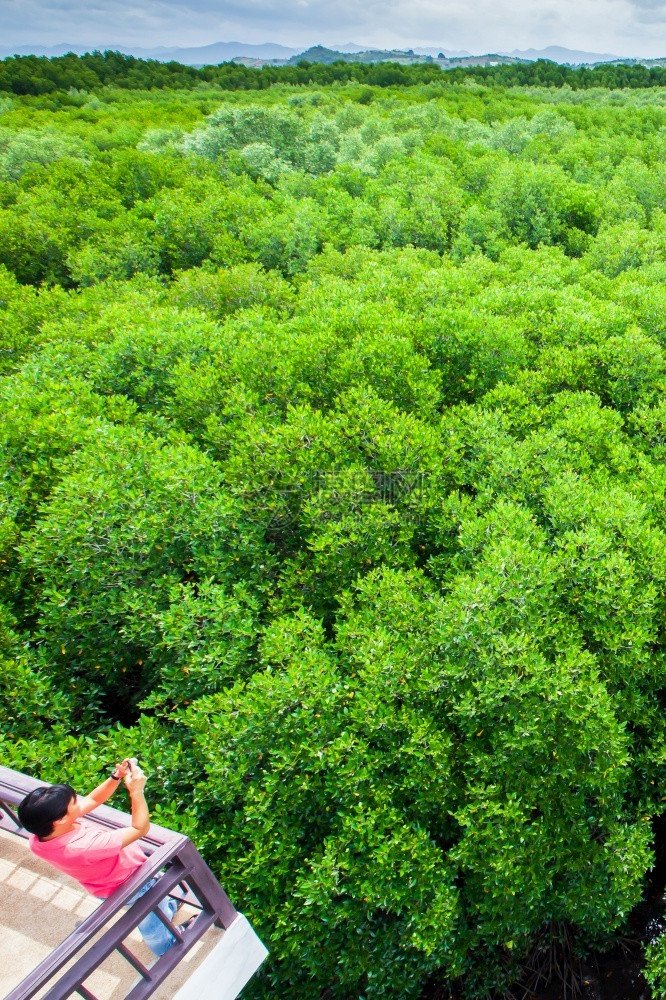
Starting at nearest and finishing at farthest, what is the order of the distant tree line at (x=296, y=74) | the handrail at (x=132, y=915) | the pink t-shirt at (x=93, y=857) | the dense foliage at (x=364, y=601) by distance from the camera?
the handrail at (x=132, y=915) < the pink t-shirt at (x=93, y=857) < the dense foliage at (x=364, y=601) < the distant tree line at (x=296, y=74)

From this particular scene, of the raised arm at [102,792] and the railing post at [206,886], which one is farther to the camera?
the railing post at [206,886]

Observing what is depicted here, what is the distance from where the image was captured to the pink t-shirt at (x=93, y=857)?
439cm

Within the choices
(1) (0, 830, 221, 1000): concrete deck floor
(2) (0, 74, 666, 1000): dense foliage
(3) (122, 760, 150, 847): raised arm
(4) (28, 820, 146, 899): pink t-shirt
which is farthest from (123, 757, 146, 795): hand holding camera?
(2) (0, 74, 666, 1000): dense foliage

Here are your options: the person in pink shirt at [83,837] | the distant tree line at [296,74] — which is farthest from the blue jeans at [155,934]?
the distant tree line at [296,74]

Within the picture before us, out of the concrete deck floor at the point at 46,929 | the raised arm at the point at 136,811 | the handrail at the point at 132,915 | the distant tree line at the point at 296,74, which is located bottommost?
the concrete deck floor at the point at 46,929

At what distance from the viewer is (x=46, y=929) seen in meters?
5.35

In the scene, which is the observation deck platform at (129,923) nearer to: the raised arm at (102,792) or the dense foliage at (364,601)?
the raised arm at (102,792)

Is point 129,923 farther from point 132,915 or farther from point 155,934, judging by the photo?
point 155,934

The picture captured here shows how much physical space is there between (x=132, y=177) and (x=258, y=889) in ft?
96.4

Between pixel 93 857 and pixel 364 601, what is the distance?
5330 mm

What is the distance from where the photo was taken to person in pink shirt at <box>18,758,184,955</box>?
14.0 ft

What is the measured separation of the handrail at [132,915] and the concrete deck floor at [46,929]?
12.6 inches

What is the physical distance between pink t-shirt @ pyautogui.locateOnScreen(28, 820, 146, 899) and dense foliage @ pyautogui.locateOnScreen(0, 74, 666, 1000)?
2617mm

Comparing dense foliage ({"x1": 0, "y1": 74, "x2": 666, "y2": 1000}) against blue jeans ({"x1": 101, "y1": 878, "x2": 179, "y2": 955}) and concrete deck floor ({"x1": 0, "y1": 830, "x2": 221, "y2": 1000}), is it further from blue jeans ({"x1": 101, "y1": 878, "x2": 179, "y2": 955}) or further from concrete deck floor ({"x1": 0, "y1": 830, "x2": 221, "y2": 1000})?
blue jeans ({"x1": 101, "y1": 878, "x2": 179, "y2": 955})
